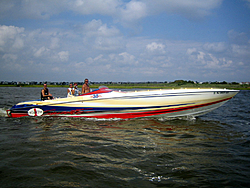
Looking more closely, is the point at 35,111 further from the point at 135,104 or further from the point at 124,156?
the point at 124,156

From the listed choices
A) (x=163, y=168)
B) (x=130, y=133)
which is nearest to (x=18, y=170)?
(x=163, y=168)

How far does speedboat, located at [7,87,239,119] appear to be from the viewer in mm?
8289

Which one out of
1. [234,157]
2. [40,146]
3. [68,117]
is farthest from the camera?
[68,117]

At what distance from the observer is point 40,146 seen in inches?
204

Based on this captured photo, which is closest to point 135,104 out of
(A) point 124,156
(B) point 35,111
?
(A) point 124,156

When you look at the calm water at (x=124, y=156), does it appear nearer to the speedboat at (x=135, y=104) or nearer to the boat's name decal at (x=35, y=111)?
the speedboat at (x=135, y=104)

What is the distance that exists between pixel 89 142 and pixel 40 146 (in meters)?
1.40

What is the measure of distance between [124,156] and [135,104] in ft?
13.6

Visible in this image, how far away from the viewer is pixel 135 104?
8461 mm

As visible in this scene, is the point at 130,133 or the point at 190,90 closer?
the point at 130,133

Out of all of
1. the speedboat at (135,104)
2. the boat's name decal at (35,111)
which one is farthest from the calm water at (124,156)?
the boat's name decal at (35,111)

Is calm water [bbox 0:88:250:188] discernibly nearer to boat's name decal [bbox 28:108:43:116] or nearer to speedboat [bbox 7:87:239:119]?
speedboat [bbox 7:87:239:119]

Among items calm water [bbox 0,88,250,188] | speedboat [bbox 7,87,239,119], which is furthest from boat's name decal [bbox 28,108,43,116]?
calm water [bbox 0,88,250,188]

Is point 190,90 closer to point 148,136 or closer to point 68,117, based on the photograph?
point 148,136
